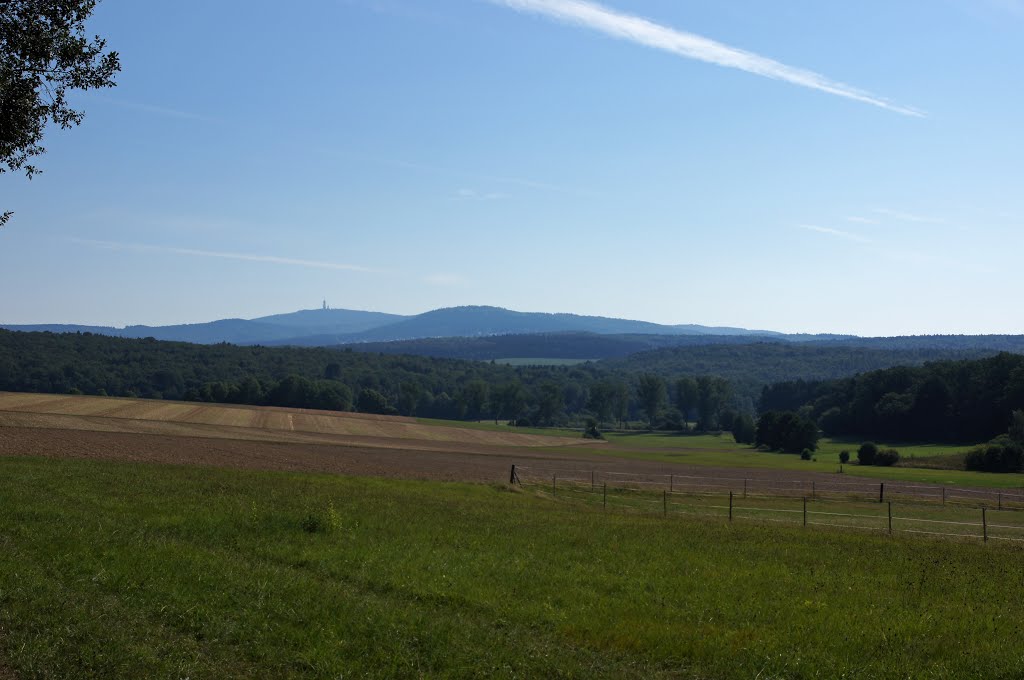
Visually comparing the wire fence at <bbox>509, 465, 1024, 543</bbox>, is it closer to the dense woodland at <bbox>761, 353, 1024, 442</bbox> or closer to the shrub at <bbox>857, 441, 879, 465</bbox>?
the shrub at <bbox>857, 441, 879, 465</bbox>

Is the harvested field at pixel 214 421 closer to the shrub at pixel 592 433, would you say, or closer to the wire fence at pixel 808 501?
the shrub at pixel 592 433

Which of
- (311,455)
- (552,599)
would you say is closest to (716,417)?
(311,455)

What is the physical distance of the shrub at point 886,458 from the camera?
343ft

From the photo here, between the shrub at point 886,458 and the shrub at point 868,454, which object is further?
the shrub at point 868,454

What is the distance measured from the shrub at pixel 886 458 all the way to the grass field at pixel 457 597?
79.8 m

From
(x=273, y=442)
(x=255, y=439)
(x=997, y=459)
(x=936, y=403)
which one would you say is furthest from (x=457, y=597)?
(x=936, y=403)

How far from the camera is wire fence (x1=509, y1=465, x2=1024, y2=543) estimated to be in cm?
4128

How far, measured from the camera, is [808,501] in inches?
2197

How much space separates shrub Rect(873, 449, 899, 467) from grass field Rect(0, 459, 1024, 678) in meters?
79.8

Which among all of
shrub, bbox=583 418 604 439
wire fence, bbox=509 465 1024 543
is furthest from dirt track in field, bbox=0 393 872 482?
shrub, bbox=583 418 604 439

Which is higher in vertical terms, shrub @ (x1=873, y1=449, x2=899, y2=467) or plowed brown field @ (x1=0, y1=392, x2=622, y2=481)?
plowed brown field @ (x1=0, y1=392, x2=622, y2=481)

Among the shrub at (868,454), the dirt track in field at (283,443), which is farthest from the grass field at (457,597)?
the shrub at (868,454)

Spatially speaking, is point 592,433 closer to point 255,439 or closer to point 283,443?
point 255,439

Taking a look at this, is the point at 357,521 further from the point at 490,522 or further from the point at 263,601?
the point at 263,601
